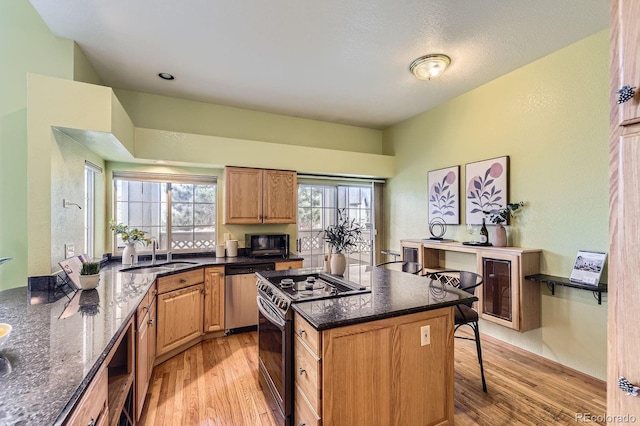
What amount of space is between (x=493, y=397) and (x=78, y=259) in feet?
11.7

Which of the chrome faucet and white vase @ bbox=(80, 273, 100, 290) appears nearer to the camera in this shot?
white vase @ bbox=(80, 273, 100, 290)

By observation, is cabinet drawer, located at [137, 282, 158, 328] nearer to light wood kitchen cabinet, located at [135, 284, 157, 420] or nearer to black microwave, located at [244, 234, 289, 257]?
light wood kitchen cabinet, located at [135, 284, 157, 420]

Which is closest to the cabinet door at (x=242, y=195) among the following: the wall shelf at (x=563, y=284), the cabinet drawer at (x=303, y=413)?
the cabinet drawer at (x=303, y=413)

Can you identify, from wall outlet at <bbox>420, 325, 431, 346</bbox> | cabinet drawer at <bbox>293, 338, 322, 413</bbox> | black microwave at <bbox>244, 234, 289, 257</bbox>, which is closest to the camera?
cabinet drawer at <bbox>293, 338, 322, 413</bbox>

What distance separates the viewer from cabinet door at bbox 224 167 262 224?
3.74 m

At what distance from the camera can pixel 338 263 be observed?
7.97 feet

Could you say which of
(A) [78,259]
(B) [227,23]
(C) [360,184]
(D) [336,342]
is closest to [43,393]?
(D) [336,342]

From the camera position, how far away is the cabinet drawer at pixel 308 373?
1.48 meters

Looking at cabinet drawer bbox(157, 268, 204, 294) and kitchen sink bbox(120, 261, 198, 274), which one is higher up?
kitchen sink bbox(120, 261, 198, 274)

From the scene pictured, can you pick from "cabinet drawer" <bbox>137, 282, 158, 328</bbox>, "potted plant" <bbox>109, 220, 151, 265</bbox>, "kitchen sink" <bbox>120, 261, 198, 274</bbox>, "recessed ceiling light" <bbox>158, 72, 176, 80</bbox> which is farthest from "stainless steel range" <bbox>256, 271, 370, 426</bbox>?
"recessed ceiling light" <bbox>158, 72, 176, 80</bbox>

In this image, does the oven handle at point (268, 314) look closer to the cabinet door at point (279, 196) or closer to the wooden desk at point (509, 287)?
the cabinet door at point (279, 196)

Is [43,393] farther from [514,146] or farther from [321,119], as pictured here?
[321,119]

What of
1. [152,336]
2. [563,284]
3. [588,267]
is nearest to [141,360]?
[152,336]

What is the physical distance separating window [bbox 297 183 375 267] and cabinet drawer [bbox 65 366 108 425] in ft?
11.2
